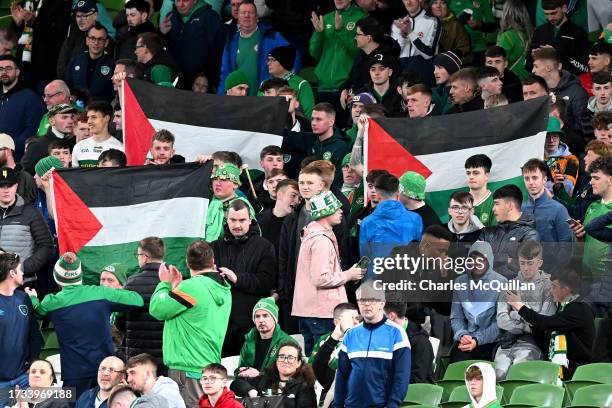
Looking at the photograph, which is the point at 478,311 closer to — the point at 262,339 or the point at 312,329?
the point at 312,329

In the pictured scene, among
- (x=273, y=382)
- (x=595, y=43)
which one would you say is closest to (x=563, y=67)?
(x=595, y=43)

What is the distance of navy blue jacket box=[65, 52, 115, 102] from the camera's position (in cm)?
2072

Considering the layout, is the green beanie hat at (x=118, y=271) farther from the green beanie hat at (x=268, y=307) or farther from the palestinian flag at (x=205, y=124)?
the palestinian flag at (x=205, y=124)

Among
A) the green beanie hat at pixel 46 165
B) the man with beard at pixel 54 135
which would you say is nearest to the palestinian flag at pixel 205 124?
the green beanie hat at pixel 46 165

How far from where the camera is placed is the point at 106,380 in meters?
14.1

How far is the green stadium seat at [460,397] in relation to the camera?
1388 centimetres

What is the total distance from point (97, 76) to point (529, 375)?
8.02m

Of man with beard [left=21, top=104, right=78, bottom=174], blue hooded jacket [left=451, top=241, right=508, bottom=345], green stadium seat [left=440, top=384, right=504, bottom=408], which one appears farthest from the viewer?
man with beard [left=21, top=104, right=78, bottom=174]

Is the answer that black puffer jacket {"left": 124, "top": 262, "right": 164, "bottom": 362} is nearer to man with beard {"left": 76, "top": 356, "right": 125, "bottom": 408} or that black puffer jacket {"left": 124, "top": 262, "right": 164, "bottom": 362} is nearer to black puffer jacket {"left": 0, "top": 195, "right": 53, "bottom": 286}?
man with beard {"left": 76, "top": 356, "right": 125, "bottom": 408}

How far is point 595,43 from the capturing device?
64.0 ft

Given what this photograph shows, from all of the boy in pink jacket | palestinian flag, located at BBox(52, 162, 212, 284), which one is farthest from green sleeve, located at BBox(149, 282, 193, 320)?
palestinian flag, located at BBox(52, 162, 212, 284)

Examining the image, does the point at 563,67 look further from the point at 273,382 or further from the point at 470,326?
the point at 273,382

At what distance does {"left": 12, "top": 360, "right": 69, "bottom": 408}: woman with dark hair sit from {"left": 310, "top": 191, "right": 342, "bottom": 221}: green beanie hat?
247 centimetres

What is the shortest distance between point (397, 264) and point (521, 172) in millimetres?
2023
